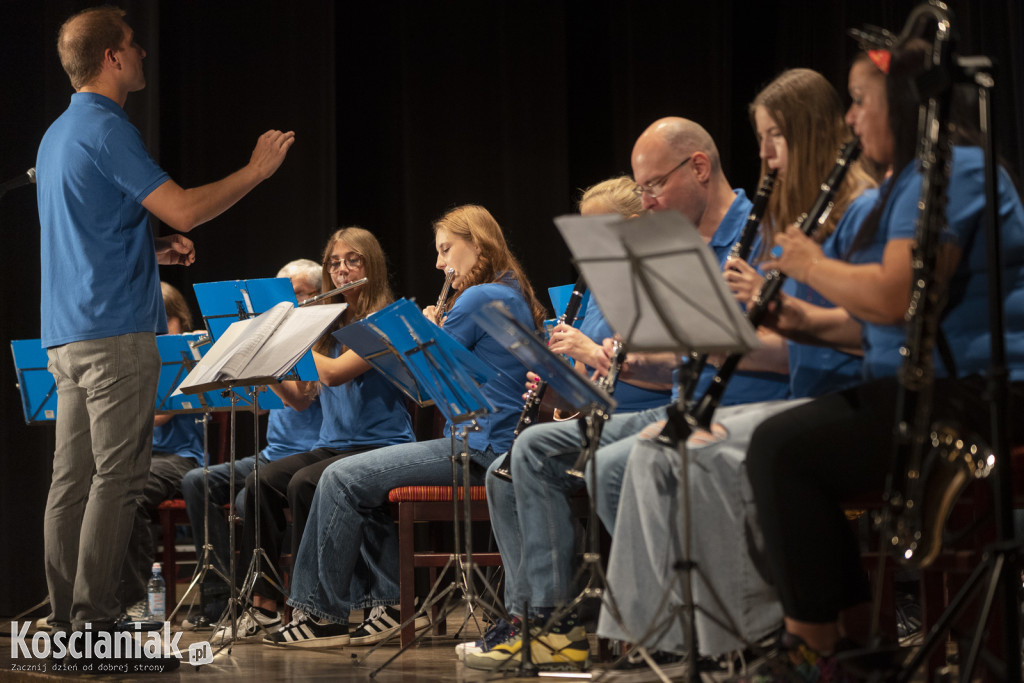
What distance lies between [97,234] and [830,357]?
1869mm

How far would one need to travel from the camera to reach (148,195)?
287 cm

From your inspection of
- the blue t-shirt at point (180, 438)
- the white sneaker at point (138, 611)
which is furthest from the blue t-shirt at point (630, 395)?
the blue t-shirt at point (180, 438)

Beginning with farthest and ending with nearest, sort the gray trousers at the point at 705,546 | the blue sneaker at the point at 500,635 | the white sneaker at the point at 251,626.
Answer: the white sneaker at the point at 251,626 < the blue sneaker at the point at 500,635 < the gray trousers at the point at 705,546

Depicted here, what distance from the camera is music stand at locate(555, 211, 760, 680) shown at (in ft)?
5.65

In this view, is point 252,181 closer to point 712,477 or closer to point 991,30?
point 712,477

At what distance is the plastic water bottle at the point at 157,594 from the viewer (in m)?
4.07

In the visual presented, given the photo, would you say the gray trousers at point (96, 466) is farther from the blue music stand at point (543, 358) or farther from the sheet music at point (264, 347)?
the blue music stand at point (543, 358)

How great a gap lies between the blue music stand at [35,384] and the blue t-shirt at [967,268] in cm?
301

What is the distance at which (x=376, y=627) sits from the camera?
3.50 metres

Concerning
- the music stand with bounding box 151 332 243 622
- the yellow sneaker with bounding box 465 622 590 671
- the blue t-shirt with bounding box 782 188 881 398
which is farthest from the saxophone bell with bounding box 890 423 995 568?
the music stand with bounding box 151 332 243 622

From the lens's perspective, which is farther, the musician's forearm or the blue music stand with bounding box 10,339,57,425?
the blue music stand with bounding box 10,339,57,425

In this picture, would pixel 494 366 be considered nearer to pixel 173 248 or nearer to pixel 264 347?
pixel 264 347

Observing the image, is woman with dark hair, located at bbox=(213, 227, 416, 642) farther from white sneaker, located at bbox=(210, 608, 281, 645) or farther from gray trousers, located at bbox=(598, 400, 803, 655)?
gray trousers, located at bbox=(598, 400, 803, 655)

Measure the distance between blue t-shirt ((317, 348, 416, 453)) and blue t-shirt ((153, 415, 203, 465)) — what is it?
115 cm
